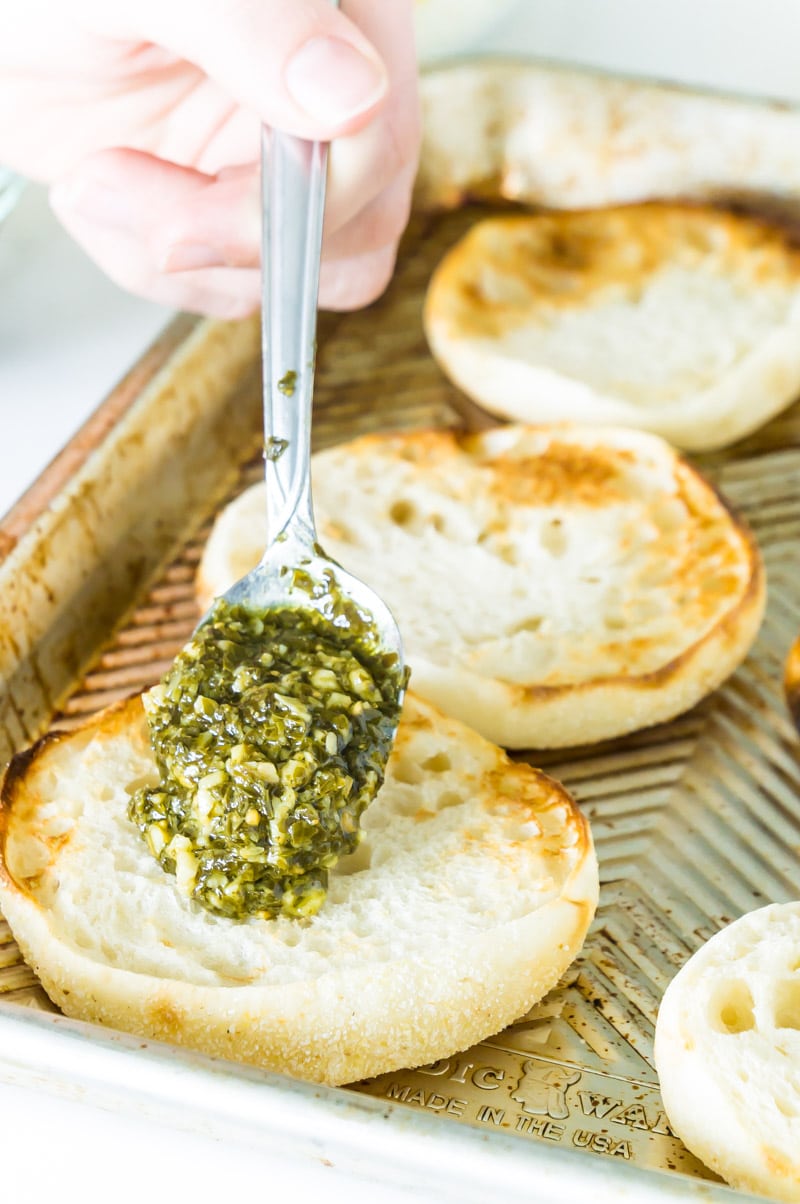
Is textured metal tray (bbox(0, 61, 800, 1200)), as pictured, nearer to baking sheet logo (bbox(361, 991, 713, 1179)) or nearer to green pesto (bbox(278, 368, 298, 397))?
baking sheet logo (bbox(361, 991, 713, 1179))

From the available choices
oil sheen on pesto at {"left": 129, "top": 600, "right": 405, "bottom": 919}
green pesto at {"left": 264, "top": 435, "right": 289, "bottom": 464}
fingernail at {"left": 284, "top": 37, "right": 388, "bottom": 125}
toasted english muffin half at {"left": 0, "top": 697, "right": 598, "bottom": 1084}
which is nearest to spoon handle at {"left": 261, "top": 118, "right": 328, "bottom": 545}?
green pesto at {"left": 264, "top": 435, "right": 289, "bottom": 464}

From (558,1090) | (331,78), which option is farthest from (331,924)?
(331,78)

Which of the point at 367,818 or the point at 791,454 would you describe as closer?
the point at 367,818

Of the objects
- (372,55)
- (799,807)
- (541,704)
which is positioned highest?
(372,55)

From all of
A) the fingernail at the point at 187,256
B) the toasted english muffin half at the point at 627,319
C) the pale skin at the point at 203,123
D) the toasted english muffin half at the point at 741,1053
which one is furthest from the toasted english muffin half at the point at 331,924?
the toasted english muffin half at the point at 627,319

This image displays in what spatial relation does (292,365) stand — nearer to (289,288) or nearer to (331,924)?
(289,288)

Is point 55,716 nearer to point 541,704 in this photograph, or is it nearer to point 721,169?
point 541,704

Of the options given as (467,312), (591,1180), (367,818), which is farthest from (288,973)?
(467,312)
